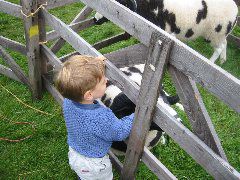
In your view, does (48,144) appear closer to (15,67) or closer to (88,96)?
(15,67)

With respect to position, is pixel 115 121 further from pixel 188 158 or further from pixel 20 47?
pixel 20 47

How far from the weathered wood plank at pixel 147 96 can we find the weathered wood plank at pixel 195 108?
10 cm

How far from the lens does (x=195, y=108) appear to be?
2.19m

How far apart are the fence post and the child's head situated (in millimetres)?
1621

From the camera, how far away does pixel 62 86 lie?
222cm

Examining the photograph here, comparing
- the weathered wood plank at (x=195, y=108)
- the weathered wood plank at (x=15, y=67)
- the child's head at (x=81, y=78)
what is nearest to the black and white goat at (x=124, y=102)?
the weathered wood plank at (x=195, y=108)

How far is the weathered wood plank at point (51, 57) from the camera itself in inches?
145

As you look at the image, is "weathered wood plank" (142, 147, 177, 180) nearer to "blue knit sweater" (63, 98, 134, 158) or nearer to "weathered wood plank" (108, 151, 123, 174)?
"blue knit sweater" (63, 98, 134, 158)

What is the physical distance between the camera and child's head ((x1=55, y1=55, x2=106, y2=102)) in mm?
2176

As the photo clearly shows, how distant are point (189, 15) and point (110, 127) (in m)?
2.99

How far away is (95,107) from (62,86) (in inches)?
11.4

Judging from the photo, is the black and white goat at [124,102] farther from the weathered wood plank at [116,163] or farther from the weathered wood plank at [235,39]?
the weathered wood plank at [235,39]

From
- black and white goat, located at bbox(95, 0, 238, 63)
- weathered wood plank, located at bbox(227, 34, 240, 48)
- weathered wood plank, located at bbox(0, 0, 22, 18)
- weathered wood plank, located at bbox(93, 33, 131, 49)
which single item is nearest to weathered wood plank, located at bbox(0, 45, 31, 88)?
weathered wood plank, located at bbox(0, 0, 22, 18)

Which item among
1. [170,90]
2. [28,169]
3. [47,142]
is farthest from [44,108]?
[170,90]
